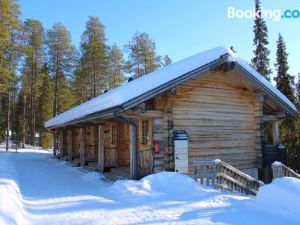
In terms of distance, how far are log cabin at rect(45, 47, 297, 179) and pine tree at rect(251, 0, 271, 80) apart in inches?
580

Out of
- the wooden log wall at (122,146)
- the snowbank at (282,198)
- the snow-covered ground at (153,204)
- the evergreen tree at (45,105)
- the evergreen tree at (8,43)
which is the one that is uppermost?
the evergreen tree at (8,43)

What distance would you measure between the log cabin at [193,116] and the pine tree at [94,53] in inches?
975

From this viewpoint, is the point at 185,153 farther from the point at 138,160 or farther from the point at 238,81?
the point at 238,81

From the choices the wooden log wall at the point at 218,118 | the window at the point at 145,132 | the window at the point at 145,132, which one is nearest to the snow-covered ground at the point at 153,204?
the window at the point at 145,132

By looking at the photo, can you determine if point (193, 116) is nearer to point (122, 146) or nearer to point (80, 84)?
point (122, 146)

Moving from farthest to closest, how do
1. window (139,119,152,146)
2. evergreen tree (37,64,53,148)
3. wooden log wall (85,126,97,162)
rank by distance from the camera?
1. evergreen tree (37,64,53,148)
2. wooden log wall (85,126,97,162)
3. window (139,119,152,146)

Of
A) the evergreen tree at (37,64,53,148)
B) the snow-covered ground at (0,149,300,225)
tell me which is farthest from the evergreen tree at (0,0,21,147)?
the snow-covered ground at (0,149,300,225)

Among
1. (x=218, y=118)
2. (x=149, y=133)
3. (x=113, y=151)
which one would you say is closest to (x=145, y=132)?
(x=149, y=133)

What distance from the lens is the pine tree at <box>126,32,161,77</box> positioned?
4322cm

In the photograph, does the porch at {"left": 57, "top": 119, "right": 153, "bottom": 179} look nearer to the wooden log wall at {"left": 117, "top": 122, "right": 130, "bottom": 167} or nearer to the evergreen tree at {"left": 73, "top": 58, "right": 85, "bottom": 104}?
the wooden log wall at {"left": 117, "top": 122, "right": 130, "bottom": 167}

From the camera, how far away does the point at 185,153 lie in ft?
44.0

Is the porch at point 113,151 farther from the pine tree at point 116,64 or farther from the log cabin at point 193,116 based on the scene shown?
the pine tree at point 116,64

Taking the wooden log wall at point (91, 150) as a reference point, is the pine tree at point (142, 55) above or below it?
above

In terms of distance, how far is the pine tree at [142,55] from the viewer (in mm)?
43219
